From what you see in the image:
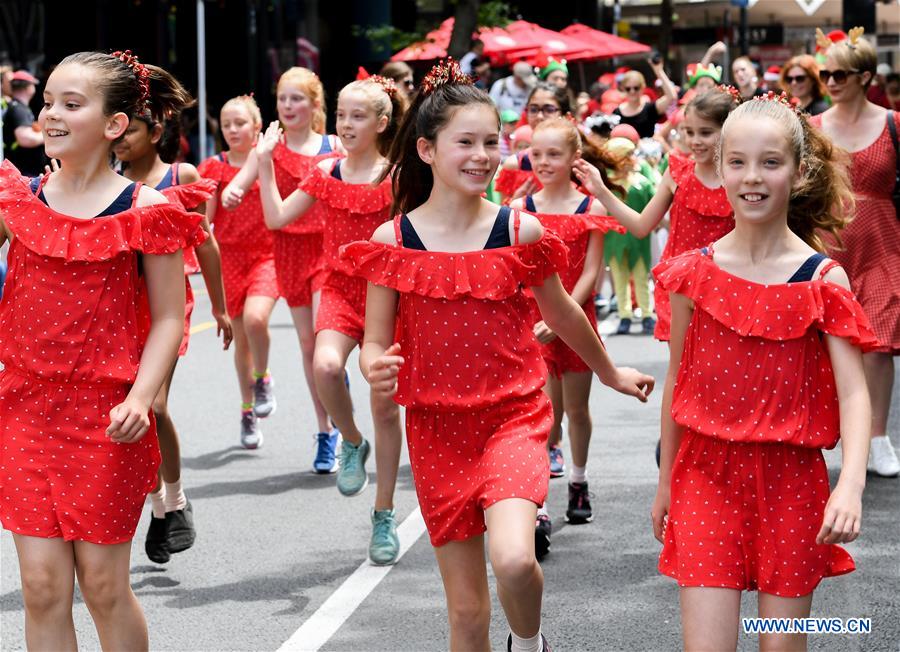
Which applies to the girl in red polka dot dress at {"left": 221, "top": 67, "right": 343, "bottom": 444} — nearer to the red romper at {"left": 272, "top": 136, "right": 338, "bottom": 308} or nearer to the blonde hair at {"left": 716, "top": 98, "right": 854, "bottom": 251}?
the red romper at {"left": 272, "top": 136, "right": 338, "bottom": 308}

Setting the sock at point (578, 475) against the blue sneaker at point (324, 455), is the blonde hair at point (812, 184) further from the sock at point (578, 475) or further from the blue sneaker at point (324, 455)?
the blue sneaker at point (324, 455)

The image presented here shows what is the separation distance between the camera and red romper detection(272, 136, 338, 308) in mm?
8742

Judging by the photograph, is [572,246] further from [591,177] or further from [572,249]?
[591,177]

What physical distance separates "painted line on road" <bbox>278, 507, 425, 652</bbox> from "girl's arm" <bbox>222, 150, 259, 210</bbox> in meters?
2.04

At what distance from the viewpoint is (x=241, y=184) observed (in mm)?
8484

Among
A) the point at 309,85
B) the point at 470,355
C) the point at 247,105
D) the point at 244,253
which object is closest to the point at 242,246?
the point at 244,253

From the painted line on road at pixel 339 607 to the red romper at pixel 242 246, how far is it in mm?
2694

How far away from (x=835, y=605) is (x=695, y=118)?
2387 mm

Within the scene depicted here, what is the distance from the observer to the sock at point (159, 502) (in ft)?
21.5

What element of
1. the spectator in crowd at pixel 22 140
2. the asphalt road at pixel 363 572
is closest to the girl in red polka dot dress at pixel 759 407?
the asphalt road at pixel 363 572

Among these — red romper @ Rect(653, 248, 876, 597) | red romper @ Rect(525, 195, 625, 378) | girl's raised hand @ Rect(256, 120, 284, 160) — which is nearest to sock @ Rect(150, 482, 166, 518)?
girl's raised hand @ Rect(256, 120, 284, 160)

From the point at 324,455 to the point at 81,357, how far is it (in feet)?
14.0

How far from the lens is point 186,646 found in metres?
5.62

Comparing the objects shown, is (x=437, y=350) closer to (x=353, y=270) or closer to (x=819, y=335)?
(x=353, y=270)
